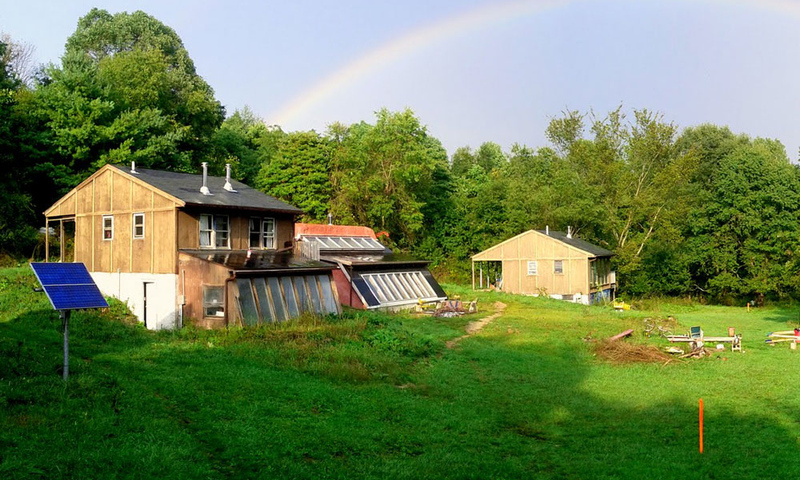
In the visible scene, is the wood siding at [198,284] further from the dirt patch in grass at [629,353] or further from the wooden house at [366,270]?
the dirt patch in grass at [629,353]

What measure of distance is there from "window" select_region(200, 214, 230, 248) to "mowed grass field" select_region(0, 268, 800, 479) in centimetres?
503

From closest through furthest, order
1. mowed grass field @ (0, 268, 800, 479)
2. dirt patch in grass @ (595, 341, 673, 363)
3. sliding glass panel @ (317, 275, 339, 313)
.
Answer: mowed grass field @ (0, 268, 800, 479), dirt patch in grass @ (595, 341, 673, 363), sliding glass panel @ (317, 275, 339, 313)

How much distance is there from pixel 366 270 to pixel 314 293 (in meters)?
7.46

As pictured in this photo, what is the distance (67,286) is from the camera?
42.2 feet

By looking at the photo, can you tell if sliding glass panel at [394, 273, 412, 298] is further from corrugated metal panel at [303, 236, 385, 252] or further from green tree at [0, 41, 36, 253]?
green tree at [0, 41, 36, 253]

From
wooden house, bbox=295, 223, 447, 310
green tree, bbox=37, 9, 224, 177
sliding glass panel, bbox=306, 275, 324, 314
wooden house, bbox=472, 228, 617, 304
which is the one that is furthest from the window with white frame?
wooden house, bbox=472, 228, 617, 304

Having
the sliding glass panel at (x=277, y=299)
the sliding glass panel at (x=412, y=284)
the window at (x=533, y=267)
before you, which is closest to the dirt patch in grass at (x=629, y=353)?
the sliding glass panel at (x=277, y=299)

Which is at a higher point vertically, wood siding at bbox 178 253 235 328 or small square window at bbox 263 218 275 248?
small square window at bbox 263 218 275 248

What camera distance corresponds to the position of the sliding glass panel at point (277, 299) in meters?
23.5

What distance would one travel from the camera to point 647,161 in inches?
2157

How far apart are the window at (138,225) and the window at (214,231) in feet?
8.44

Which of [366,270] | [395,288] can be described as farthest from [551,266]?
[366,270]

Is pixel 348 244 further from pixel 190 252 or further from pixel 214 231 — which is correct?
pixel 190 252

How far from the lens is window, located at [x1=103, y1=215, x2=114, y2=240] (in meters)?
27.6
